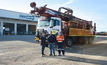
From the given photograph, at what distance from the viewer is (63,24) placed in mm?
13586

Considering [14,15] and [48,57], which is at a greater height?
[14,15]

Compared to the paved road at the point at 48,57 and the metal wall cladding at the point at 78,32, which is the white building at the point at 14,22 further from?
the paved road at the point at 48,57

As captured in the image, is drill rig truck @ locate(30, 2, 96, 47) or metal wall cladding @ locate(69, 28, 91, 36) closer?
drill rig truck @ locate(30, 2, 96, 47)

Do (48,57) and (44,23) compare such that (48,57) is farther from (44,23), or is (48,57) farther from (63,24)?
(63,24)

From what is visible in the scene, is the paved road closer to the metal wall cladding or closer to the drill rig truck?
the drill rig truck

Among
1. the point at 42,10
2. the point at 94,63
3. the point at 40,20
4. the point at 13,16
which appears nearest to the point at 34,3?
the point at 42,10

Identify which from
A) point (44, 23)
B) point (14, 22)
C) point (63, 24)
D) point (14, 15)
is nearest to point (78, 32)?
point (63, 24)

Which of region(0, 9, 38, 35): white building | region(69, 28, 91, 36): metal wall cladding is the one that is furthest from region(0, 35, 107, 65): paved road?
region(0, 9, 38, 35): white building

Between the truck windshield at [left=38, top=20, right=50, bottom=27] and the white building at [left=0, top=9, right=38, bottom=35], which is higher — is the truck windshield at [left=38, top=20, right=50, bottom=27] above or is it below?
below

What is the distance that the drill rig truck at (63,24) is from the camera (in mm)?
11873

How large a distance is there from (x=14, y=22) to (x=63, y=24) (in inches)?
973

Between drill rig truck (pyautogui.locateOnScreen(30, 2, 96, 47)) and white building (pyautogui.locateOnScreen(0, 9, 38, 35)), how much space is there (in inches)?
878

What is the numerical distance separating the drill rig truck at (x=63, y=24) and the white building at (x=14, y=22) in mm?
22294

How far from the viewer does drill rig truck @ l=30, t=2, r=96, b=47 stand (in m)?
11.9
